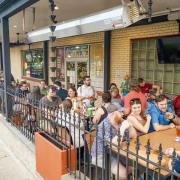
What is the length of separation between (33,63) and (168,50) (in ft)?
32.7

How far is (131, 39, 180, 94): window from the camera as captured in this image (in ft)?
21.2

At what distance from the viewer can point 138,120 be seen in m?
3.25

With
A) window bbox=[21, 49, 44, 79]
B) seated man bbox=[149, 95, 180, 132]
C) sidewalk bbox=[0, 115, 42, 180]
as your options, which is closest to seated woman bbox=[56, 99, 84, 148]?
sidewalk bbox=[0, 115, 42, 180]

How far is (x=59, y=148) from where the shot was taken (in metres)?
3.21

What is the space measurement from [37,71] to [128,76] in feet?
26.5

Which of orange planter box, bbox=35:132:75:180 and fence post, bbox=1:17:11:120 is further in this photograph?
fence post, bbox=1:17:11:120

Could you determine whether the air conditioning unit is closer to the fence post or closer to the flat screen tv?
the flat screen tv

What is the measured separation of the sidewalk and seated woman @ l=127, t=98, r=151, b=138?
5.40ft

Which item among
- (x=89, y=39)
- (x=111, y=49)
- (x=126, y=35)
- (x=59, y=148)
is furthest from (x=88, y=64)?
(x=59, y=148)

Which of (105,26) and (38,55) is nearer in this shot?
(105,26)

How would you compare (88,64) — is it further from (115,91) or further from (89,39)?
(115,91)

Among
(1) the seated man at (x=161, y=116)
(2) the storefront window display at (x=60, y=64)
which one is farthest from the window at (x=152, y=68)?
(2) the storefront window display at (x=60, y=64)

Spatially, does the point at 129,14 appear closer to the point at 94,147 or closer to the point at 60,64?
the point at 94,147

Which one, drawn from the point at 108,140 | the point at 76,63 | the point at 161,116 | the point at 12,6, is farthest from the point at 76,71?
the point at 108,140
